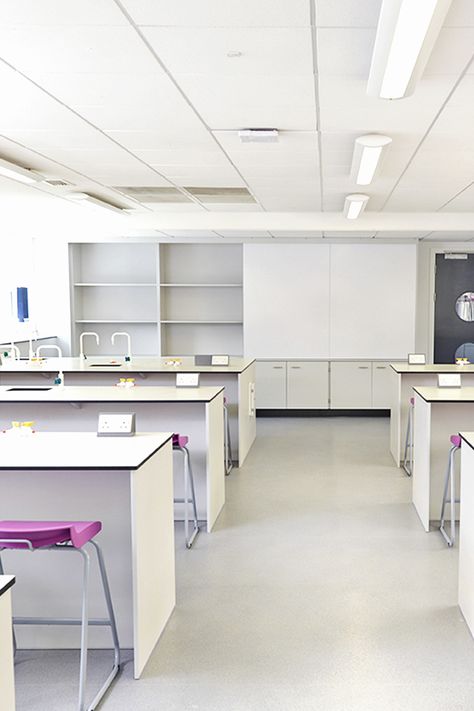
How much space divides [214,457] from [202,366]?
1985mm

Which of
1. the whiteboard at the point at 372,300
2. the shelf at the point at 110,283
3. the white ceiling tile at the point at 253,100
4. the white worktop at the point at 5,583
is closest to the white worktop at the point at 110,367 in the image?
the whiteboard at the point at 372,300

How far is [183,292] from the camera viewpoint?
9.13 meters

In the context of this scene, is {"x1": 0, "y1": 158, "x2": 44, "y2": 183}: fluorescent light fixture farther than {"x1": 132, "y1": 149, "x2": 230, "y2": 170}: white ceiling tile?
Yes

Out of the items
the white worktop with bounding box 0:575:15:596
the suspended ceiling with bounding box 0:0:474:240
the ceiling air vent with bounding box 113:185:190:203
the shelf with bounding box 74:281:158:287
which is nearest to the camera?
the white worktop with bounding box 0:575:15:596

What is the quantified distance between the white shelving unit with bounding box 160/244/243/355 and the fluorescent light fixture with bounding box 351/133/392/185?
478 cm

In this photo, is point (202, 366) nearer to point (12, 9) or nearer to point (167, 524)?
point (167, 524)

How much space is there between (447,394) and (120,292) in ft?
18.9

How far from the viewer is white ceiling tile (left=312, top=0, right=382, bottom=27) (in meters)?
1.95

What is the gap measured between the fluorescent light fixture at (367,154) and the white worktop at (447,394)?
1543mm

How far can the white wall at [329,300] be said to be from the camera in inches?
330

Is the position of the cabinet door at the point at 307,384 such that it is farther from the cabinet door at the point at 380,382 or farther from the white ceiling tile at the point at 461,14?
the white ceiling tile at the point at 461,14

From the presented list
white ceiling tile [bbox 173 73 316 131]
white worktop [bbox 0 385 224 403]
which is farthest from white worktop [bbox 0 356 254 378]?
white ceiling tile [bbox 173 73 316 131]


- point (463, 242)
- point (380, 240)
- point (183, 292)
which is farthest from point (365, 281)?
point (183, 292)

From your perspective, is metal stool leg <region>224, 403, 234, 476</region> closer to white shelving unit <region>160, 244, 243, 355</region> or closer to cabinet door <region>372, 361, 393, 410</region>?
cabinet door <region>372, 361, 393, 410</region>
